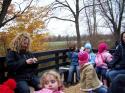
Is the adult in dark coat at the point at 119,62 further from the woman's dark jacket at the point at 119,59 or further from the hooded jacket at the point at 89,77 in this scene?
the hooded jacket at the point at 89,77

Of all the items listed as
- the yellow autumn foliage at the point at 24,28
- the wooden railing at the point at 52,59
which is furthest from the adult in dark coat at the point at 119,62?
the yellow autumn foliage at the point at 24,28

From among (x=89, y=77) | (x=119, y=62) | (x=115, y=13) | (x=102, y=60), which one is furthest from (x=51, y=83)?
(x=115, y=13)

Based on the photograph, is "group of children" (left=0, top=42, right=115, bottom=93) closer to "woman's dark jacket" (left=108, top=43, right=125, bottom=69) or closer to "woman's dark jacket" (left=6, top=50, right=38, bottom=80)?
"woman's dark jacket" (left=108, top=43, right=125, bottom=69)

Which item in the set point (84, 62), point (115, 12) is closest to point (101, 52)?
point (84, 62)

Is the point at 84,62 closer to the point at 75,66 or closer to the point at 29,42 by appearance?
the point at 29,42

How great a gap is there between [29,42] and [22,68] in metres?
0.48

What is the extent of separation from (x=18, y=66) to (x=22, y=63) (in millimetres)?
82

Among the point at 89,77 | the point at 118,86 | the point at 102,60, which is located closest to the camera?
the point at 118,86

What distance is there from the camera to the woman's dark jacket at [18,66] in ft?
20.9

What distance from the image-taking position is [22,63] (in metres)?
6.35

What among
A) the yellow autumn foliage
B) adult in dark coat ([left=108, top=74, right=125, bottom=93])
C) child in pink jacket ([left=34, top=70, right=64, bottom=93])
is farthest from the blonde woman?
the yellow autumn foliage

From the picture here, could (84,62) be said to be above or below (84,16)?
below

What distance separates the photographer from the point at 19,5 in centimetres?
2464

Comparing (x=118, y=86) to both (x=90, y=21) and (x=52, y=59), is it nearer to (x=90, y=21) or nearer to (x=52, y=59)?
(x=52, y=59)
